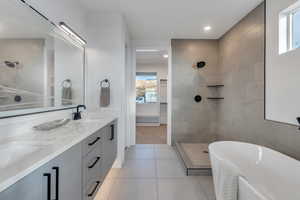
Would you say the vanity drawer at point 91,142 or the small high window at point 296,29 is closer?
the vanity drawer at point 91,142

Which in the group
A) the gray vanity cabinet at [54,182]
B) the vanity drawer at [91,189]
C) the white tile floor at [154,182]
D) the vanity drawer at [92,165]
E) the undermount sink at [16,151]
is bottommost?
the white tile floor at [154,182]

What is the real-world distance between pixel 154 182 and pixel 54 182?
1.67 m

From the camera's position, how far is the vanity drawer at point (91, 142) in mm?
1379

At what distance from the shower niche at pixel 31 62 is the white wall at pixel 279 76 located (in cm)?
272

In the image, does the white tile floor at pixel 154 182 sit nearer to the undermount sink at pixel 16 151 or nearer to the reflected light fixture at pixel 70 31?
the undermount sink at pixel 16 151

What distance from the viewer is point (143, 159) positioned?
314cm

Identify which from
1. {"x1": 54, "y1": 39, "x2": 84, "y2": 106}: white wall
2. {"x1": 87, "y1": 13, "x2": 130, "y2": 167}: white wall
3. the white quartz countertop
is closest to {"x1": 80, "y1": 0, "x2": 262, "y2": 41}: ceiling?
{"x1": 87, "y1": 13, "x2": 130, "y2": 167}: white wall

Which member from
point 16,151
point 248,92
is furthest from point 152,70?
point 16,151

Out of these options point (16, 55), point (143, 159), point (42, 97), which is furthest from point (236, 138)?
point (16, 55)

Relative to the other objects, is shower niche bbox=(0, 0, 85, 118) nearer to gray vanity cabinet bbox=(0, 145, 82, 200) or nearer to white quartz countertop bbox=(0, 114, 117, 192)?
white quartz countertop bbox=(0, 114, 117, 192)

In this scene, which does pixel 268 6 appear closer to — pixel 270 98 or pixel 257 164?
pixel 270 98

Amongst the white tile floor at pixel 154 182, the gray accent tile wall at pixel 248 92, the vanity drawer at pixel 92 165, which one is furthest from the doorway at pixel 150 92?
the vanity drawer at pixel 92 165

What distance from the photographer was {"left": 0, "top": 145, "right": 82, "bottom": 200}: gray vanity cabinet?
70cm

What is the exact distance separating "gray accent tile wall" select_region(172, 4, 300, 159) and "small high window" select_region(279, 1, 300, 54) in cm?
32
